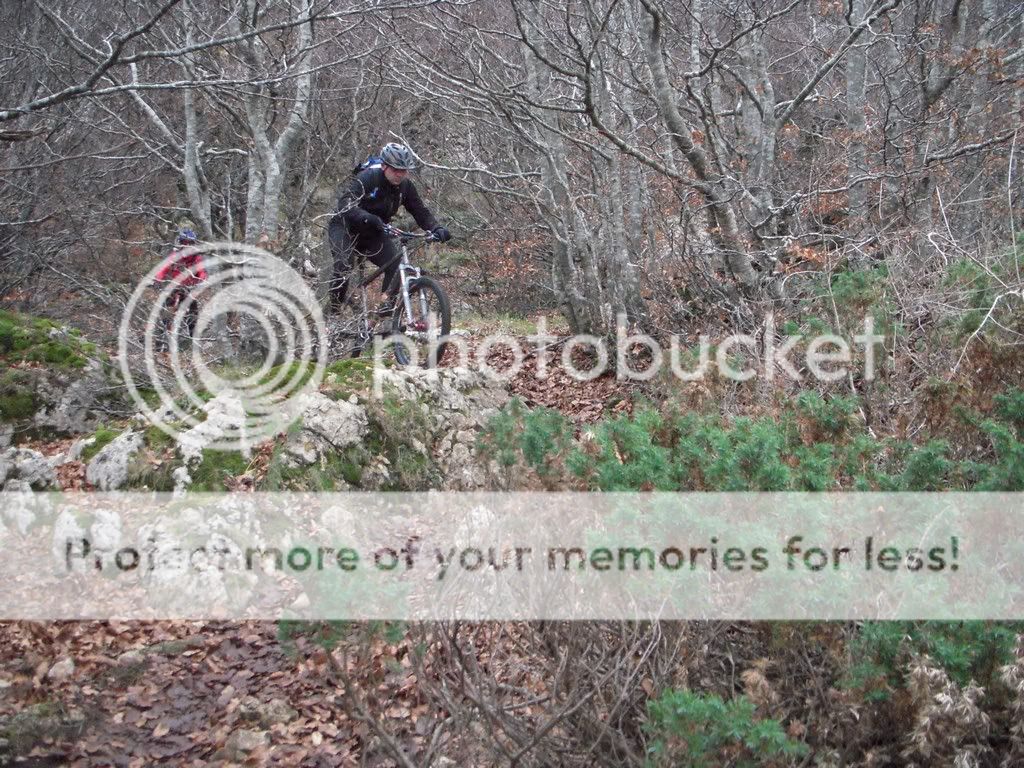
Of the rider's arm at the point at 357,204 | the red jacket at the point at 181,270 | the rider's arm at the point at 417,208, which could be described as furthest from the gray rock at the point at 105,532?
the rider's arm at the point at 417,208

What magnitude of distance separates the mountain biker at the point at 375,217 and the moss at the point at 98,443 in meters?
2.16

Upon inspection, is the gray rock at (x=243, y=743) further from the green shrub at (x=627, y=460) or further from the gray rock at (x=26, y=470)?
Result: the gray rock at (x=26, y=470)

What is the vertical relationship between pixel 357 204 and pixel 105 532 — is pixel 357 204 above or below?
above

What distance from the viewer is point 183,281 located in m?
7.05

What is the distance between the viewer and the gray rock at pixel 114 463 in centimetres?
519

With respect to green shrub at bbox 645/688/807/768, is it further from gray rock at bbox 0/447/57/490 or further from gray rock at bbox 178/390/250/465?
gray rock at bbox 0/447/57/490

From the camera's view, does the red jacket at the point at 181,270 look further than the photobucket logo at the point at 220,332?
Yes

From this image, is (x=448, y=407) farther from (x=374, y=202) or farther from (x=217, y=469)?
(x=374, y=202)

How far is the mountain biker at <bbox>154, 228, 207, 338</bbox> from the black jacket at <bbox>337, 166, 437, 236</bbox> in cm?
130

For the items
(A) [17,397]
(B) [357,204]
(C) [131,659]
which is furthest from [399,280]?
(C) [131,659]

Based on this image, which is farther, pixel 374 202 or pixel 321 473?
pixel 374 202

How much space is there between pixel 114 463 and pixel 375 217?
2972 mm

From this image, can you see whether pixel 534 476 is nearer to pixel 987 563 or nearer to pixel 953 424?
pixel 987 563

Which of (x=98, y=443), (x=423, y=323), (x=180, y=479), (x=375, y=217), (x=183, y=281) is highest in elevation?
(x=375, y=217)
